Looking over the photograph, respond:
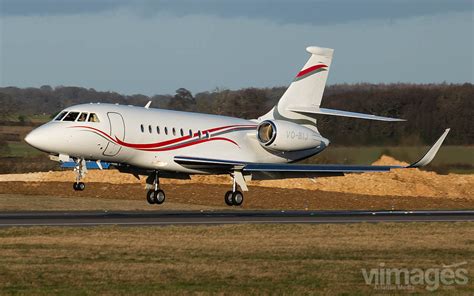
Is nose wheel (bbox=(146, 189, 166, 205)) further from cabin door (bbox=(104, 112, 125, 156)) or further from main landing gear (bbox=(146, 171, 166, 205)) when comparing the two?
cabin door (bbox=(104, 112, 125, 156))

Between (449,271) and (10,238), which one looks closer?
(449,271)

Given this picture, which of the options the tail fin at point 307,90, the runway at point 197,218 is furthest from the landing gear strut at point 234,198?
the tail fin at point 307,90

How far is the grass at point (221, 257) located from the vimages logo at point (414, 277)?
0.62 ft

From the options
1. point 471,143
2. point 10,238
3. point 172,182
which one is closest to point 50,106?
point 172,182

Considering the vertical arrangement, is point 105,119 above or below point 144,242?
above

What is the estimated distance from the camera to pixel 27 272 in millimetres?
19922

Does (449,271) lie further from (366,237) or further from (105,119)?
(105,119)

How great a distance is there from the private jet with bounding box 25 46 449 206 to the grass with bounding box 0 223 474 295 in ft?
24.2

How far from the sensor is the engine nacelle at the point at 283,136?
40281mm

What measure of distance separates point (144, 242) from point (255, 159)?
53.4 feet

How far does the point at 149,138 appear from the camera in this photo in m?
36.8

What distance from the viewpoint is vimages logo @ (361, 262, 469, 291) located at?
18.7 meters

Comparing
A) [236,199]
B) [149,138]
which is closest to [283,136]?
[236,199]

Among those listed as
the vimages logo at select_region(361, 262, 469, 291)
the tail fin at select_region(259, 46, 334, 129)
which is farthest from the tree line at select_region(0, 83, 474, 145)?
the vimages logo at select_region(361, 262, 469, 291)
